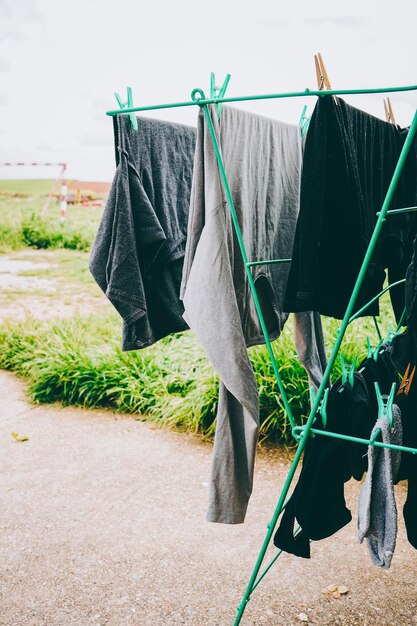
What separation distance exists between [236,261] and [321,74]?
0.65m

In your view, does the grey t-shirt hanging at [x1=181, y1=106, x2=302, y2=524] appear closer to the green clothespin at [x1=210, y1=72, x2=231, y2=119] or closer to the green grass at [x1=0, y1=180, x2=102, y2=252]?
the green clothespin at [x1=210, y1=72, x2=231, y2=119]

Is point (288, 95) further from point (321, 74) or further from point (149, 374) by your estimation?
point (149, 374)

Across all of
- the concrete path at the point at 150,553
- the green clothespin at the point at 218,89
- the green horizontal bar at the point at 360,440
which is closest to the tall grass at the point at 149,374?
the concrete path at the point at 150,553

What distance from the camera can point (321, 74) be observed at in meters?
1.82

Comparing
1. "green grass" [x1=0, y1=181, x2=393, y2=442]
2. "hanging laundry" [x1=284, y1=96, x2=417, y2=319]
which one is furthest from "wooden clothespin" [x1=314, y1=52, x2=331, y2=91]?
"green grass" [x1=0, y1=181, x2=393, y2=442]

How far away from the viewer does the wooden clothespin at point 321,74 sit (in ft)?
5.89

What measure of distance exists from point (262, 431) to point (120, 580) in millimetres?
1534

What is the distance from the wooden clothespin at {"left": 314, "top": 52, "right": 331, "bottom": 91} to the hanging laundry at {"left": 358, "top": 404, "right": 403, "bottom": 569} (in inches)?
39.7

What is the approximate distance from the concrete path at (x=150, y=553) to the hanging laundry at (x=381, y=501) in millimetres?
921

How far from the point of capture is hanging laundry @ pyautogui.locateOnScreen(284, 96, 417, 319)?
1803mm

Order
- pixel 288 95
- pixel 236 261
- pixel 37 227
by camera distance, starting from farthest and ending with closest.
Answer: pixel 37 227 < pixel 236 261 < pixel 288 95

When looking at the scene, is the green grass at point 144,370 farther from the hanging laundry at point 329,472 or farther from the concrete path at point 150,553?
the hanging laundry at point 329,472

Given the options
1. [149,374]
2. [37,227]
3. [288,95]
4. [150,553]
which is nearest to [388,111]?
[288,95]

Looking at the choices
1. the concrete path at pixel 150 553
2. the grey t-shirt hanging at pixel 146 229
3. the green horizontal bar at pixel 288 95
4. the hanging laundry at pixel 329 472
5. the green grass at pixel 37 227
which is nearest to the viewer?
the green horizontal bar at pixel 288 95
